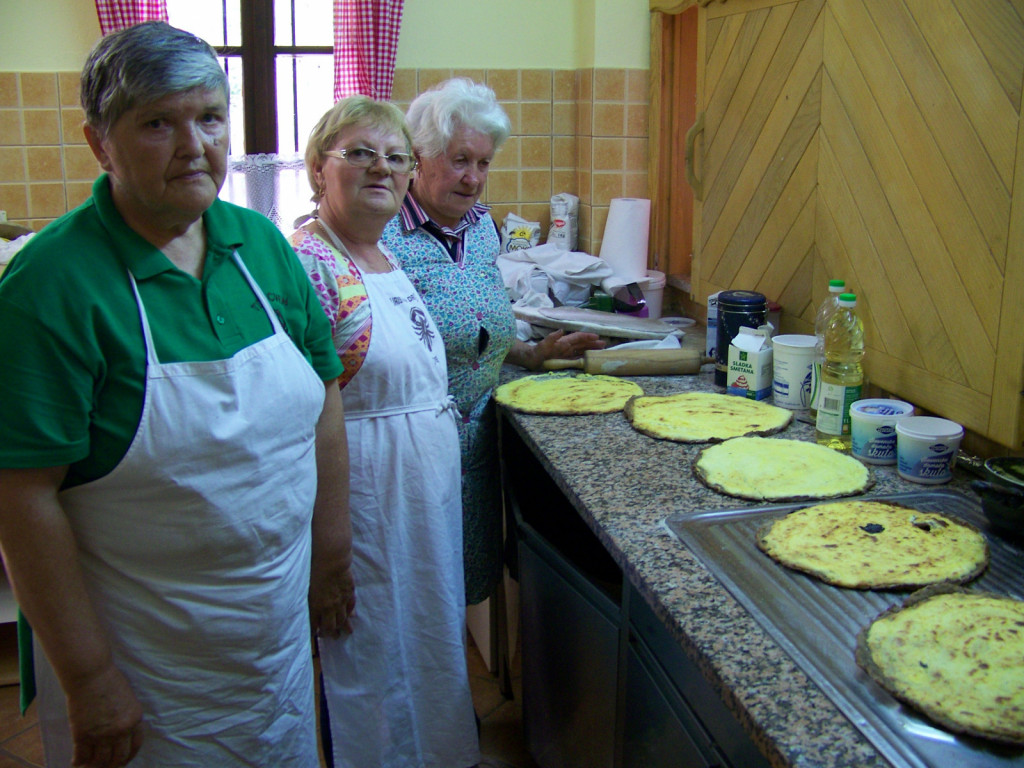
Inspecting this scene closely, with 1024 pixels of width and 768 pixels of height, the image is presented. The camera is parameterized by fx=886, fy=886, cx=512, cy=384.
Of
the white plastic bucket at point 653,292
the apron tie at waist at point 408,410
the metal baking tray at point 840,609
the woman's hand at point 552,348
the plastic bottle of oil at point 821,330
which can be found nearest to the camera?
the metal baking tray at point 840,609

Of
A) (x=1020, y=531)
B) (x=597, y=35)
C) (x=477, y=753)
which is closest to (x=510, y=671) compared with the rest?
(x=477, y=753)

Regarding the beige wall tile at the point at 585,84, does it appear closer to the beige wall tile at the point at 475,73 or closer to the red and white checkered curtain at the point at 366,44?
the beige wall tile at the point at 475,73

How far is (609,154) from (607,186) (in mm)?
109

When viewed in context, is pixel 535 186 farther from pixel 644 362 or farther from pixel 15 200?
pixel 15 200

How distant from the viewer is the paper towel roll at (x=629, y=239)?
2.94 metres

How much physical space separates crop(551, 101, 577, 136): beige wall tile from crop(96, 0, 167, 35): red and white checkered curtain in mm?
1372

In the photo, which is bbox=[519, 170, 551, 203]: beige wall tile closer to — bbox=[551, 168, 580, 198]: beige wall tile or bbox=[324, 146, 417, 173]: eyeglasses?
bbox=[551, 168, 580, 198]: beige wall tile

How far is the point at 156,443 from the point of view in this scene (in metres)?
1.08

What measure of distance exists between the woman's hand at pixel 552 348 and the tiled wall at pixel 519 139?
2.89 ft

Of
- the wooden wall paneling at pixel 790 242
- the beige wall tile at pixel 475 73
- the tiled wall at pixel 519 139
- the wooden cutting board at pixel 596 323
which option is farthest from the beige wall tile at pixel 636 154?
the wooden wall paneling at pixel 790 242

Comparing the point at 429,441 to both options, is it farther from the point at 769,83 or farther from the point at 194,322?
the point at 769,83

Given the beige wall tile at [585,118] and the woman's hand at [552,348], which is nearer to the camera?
the woman's hand at [552,348]

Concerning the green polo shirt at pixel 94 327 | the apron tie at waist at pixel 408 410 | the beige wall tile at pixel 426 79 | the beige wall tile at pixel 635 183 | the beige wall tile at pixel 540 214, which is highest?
the beige wall tile at pixel 426 79

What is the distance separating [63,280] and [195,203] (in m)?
0.18
